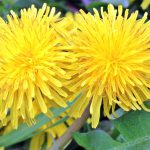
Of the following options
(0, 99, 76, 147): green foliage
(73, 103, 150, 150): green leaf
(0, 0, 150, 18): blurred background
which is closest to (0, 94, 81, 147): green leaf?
(0, 99, 76, 147): green foliage

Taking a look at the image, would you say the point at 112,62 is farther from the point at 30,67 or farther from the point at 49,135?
the point at 49,135

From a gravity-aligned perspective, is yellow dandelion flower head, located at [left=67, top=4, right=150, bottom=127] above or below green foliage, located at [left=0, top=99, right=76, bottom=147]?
above

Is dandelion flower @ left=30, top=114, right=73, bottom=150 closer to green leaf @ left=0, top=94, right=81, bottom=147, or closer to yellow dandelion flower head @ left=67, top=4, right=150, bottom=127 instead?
green leaf @ left=0, top=94, right=81, bottom=147

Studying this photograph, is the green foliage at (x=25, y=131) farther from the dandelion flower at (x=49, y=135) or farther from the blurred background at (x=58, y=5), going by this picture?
the blurred background at (x=58, y=5)

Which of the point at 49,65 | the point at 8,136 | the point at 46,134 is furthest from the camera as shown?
the point at 46,134

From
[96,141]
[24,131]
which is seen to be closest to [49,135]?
[24,131]

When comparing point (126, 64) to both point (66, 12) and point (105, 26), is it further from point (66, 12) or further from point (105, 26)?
point (66, 12)

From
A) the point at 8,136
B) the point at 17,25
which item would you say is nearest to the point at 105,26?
the point at 17,25
